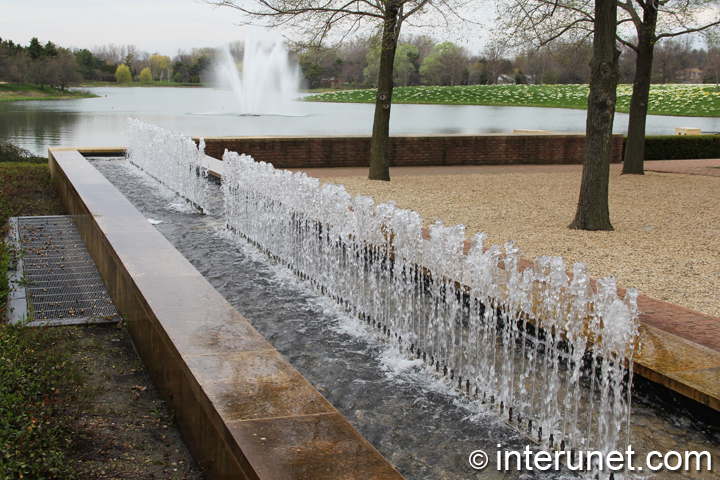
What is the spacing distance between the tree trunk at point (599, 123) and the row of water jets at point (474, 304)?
289 centimetres

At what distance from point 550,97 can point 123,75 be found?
7773cm

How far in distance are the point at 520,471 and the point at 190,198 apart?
811cm

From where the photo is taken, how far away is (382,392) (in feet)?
13.7

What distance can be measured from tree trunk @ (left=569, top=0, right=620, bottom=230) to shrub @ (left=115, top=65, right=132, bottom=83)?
11974 centimetres

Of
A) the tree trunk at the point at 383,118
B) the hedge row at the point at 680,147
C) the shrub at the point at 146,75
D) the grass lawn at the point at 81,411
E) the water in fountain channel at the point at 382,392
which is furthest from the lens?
the shrub at the point at 146,75

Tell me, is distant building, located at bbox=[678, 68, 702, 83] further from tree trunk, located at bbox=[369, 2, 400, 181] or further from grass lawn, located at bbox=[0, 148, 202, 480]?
grass lawn, located at bbox=[0, 148, 202, 480]

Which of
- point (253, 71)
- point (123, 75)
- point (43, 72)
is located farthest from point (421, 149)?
point (123, 75)

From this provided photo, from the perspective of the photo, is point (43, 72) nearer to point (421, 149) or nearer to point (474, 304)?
point (421, 149)

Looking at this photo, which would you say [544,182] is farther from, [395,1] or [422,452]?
[422,452]

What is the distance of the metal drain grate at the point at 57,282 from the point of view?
5.43 meters

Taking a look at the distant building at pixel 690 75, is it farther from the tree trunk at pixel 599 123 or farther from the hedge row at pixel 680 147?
the tree trunk at pixel 599 123

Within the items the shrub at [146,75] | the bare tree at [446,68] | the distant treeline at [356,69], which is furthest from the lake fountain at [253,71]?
the shrub at [146,75]

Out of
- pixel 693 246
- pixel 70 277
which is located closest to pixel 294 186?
pixel 70 277

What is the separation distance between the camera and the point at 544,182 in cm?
1363
